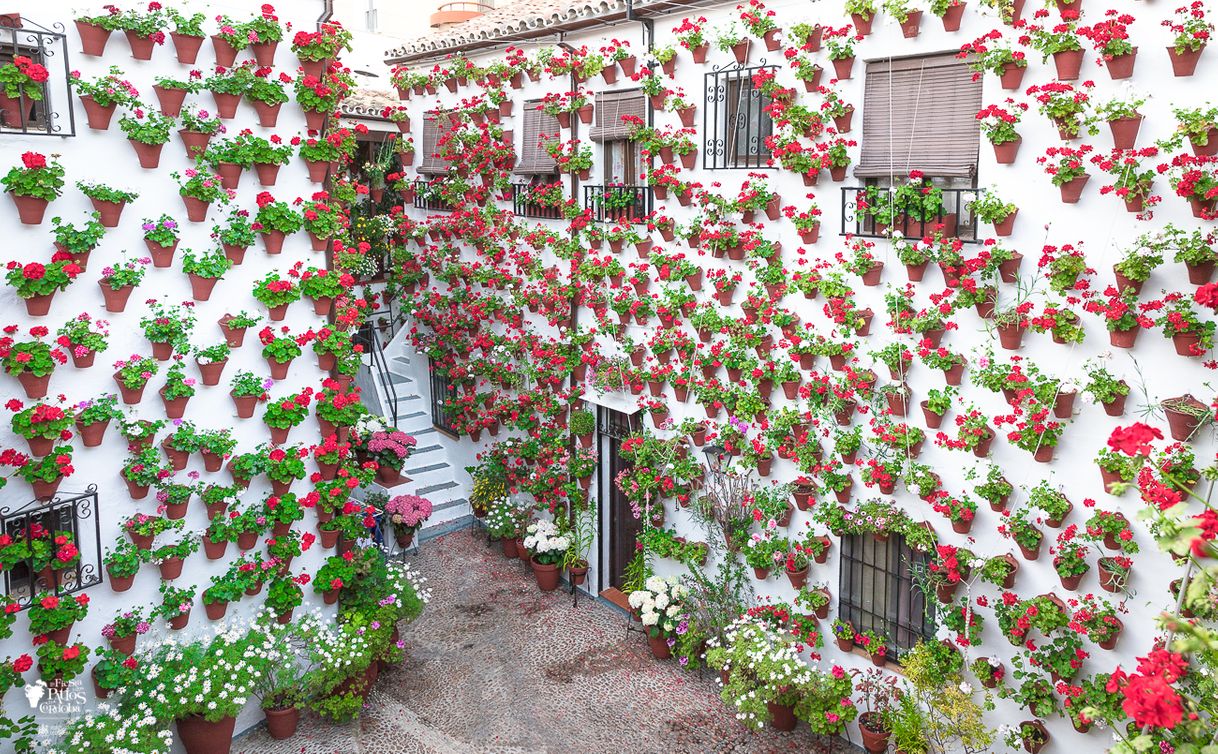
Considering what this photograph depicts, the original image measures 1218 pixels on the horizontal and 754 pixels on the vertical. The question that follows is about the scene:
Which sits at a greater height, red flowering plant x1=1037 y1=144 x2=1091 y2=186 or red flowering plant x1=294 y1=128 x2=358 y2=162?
red flowering plant x1=294 y1=128 x2=358 y2=162

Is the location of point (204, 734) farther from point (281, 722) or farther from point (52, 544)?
point (52, 544)

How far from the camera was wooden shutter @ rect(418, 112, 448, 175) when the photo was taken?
13.7 metres

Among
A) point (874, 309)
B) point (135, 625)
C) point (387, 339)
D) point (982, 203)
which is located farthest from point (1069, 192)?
point (387, 339)

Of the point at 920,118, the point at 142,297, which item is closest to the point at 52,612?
the point at 142,297

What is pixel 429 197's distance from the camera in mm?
13961

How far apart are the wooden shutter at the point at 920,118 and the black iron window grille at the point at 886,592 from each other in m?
3.50

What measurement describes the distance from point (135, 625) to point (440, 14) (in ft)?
47.6

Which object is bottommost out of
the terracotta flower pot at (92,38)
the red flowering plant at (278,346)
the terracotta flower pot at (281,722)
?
the terracotta flower pot at (281,722)

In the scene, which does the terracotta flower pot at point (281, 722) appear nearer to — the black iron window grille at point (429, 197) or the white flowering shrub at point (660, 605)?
the white flowering shrub at point (660, 605)

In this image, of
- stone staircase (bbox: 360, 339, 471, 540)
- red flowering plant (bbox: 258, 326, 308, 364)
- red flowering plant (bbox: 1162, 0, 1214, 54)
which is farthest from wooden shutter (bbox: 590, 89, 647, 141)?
stone staircase (bbox: 360, 339, 471, 540)

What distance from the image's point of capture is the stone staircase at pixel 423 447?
1438cm

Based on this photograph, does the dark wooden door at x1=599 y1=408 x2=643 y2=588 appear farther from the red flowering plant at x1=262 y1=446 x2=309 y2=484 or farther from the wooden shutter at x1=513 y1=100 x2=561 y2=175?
the red flowering plant at x1=262 y1=446 x2=309 y2=484

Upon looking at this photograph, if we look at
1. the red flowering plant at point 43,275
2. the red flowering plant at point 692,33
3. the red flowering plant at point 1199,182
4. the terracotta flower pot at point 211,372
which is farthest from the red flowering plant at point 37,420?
the red flowering plant at point 1199,182

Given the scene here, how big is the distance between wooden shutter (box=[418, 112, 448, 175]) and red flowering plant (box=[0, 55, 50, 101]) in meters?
6.63
